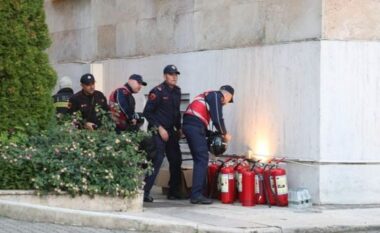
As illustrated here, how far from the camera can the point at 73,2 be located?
17.5m

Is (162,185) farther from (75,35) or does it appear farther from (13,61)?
(75,35)

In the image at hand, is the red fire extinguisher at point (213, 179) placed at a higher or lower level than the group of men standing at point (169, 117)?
lower

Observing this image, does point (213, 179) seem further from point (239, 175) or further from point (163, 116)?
point (163, 116)

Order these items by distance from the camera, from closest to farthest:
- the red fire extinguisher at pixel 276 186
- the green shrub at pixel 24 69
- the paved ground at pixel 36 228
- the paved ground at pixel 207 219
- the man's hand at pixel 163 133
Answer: the paved ground at pixel 36 228 → the paved ground at pixel 207 219 → the green shrub at pixel 24 69 → the red fire extinguisher at pixel 276 186 → the man's hand at pixel 163 133

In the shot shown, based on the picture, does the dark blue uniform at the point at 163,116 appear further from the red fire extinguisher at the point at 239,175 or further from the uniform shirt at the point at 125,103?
the red fire extinguisher at the point at 239,175

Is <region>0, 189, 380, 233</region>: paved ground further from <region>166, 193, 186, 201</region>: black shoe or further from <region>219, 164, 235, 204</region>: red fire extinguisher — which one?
<region>166, 193, 186, 201</region>: black shoe

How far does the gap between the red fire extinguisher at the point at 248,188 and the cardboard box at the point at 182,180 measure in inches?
44.4

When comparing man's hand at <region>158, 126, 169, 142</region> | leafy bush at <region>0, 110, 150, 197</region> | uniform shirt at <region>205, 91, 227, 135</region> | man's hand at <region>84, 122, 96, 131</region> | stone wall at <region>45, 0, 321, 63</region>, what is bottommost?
leafy bush at <region>0, 110, 150, 197</region>

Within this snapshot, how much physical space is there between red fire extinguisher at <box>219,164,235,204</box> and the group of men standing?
0.86 ft

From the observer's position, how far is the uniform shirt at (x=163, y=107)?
1234 centimetres

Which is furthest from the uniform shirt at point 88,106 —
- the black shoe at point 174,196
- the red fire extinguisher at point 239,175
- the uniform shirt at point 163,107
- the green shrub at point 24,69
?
the red fire extinguisher at point 239,175

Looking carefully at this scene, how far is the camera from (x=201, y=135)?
12.1 metres

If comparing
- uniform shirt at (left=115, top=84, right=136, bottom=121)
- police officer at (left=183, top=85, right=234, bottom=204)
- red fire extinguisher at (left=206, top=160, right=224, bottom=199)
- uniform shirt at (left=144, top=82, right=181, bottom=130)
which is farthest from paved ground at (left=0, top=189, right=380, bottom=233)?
uniform shirt at (left=115, top=84, right=136, bottom=121)

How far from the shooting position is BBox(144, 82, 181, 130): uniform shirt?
40.5 feet
